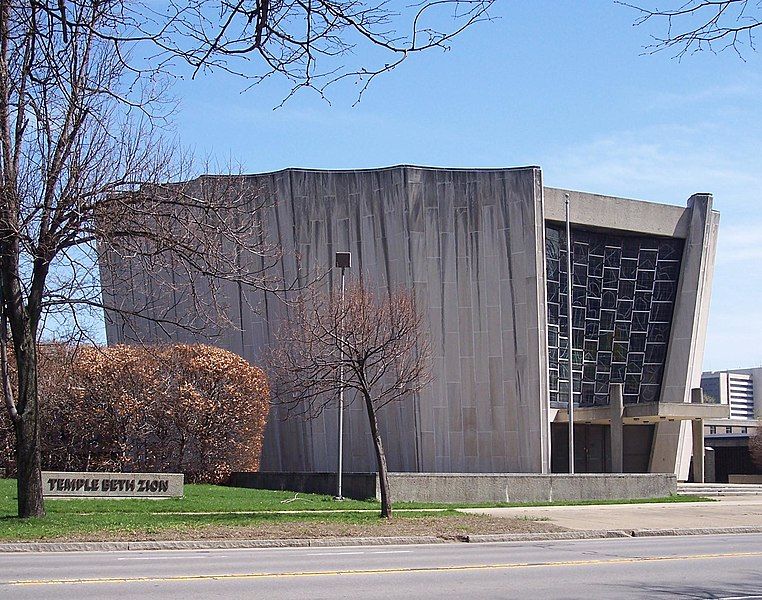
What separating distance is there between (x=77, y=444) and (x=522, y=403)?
2032cm

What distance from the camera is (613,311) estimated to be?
53.8 meters

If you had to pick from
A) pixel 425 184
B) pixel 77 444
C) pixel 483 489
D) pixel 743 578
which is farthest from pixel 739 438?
pixel 743 578

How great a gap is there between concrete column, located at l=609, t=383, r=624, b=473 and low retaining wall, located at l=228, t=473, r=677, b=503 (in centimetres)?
1088

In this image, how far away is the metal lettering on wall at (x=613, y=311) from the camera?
5188 cm

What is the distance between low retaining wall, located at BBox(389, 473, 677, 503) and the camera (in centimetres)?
3203

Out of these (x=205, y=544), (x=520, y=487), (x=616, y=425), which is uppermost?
(x=616, y=425)

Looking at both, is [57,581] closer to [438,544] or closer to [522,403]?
[438,544]

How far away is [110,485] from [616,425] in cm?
2770

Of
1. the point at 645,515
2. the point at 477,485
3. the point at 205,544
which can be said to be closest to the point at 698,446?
the point at 477,485

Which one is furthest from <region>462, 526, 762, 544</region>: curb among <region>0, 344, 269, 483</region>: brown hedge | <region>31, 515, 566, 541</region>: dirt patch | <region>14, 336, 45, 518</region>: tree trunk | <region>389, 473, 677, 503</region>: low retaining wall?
<region>0, 344, 269, 483</region>: brown hedge

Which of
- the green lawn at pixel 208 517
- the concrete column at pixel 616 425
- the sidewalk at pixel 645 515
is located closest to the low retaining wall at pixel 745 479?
the concrete column at pixel 616 425

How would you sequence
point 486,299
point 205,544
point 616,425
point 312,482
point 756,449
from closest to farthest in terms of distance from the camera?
point 205,544, point 312,482, point 486,299, point 616,425, point 756,449

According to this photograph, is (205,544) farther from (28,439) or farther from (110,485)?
(110,485)

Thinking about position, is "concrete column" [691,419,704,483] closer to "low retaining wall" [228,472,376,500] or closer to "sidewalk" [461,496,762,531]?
"sidewalk" [461,496,762,531]
